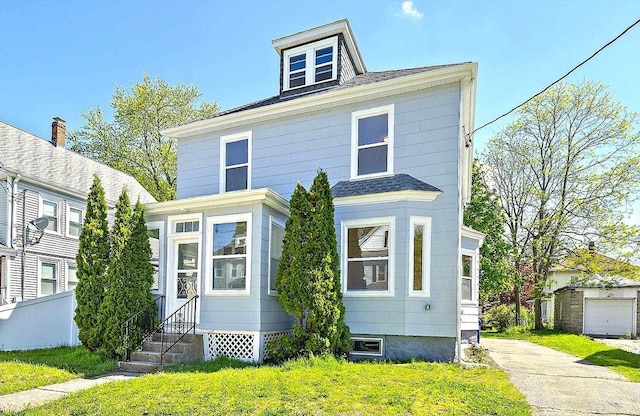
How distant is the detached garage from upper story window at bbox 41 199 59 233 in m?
22.4

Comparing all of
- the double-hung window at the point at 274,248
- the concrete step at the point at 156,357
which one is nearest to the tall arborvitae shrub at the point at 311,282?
the double-hung window at the point at 274,248

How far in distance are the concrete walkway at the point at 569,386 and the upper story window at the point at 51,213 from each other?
1523 cm

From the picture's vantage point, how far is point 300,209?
8.39 meters

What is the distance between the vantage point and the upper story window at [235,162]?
38.2 ft

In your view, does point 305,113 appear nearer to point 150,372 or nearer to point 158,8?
point 158,8

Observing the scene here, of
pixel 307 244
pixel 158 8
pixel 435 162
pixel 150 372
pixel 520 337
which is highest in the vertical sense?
pixel 158 8

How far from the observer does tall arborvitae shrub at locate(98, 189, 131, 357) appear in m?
8.63

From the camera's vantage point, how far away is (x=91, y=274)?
924 centimetres

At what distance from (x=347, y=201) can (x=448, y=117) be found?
2.96 meters

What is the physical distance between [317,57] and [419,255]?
6.67m

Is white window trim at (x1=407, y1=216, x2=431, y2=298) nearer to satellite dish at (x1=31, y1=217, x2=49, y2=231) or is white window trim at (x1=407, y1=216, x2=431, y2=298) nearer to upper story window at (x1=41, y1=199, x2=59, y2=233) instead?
satellite dish at (x1=31, y1=217, x2=49, y2=231)

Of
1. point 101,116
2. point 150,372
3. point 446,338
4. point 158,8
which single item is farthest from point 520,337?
point 101,116

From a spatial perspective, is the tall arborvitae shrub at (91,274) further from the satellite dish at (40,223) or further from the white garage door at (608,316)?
the white garage door at (608,316)

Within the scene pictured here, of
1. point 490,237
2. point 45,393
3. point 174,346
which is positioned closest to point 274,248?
point 174,346
